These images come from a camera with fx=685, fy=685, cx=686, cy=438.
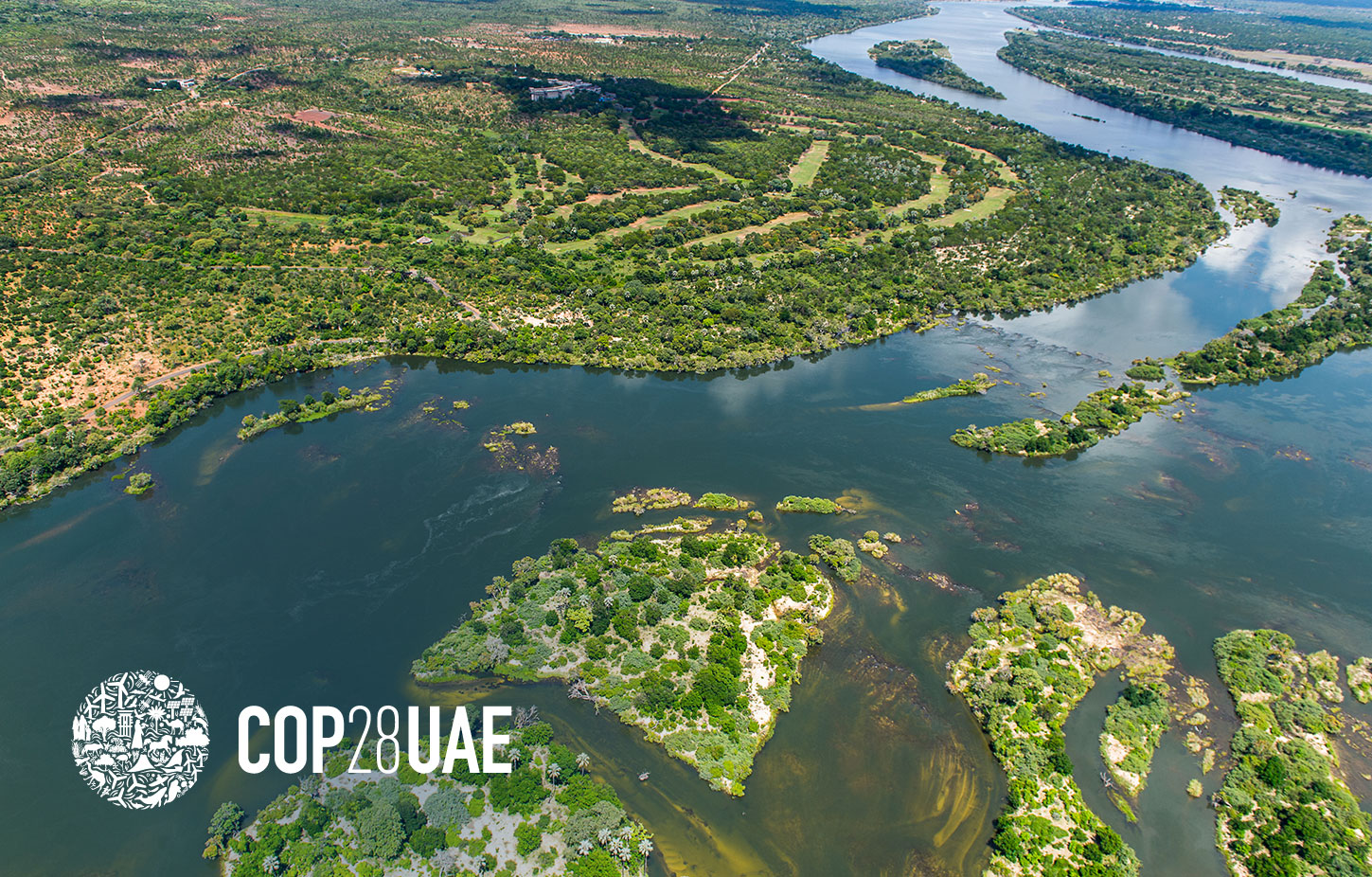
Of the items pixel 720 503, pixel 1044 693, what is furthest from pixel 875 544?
pixel 1044 693

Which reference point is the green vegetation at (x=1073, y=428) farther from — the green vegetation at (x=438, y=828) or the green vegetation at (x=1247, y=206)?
the green vegetation at (x=1247, y=206)

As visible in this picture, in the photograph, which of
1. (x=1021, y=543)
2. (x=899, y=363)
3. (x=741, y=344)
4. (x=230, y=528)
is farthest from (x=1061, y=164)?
(x=230, y=528)

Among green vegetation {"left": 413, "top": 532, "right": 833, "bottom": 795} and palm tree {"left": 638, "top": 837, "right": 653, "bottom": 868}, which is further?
green vegetation {"left": 413, "top": 532, "right": 833, "bottom": 795}

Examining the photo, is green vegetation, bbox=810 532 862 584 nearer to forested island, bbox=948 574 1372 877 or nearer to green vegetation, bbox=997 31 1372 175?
forested island, bbox=948 574 1372 877

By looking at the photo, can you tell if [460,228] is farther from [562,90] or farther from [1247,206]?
[1247,206]

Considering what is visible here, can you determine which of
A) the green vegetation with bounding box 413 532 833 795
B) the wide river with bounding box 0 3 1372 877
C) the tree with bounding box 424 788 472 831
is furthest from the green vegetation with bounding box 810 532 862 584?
the tree with bounding box 424 788 472 831

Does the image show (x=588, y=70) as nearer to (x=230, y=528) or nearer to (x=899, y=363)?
(x=899, y=363)
